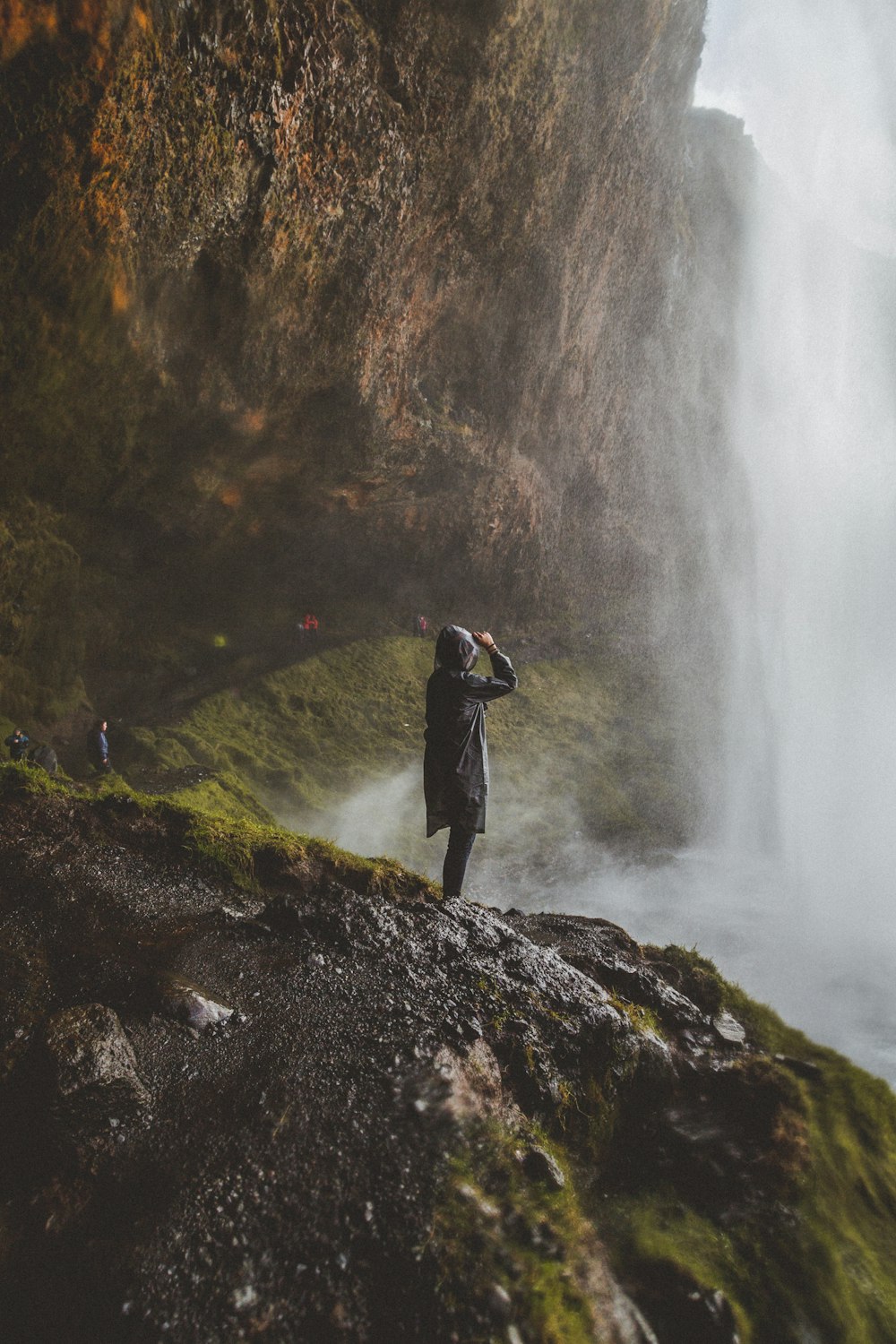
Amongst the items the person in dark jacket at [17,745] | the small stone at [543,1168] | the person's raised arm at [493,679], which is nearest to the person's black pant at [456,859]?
the person's raised arm at [493,679]

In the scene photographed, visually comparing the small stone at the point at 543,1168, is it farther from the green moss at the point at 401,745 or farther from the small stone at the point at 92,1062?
the green moss at the point at 401,745

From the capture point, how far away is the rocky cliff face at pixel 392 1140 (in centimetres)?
204

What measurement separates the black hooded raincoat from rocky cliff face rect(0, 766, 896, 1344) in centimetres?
95

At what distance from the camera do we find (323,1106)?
8.49 ft

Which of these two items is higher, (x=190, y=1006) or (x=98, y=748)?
(x=98, y=748)

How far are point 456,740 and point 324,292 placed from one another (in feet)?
37.0

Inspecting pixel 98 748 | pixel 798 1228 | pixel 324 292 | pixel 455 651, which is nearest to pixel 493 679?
pixel 455 651

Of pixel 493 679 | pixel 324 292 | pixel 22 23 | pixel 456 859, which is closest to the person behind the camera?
pixel 456 859

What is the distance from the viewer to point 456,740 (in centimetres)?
488

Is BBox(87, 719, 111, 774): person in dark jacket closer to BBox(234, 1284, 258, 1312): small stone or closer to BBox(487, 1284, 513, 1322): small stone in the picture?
BBox(234, 1284, 258, 1312): small stone

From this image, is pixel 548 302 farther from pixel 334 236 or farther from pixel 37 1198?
pixel 37 1198

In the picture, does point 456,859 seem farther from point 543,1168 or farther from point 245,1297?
point 245,1297

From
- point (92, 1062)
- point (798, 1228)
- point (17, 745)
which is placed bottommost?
point (92, 1062)

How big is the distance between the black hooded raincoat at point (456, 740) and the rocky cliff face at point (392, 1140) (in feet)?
3.11
